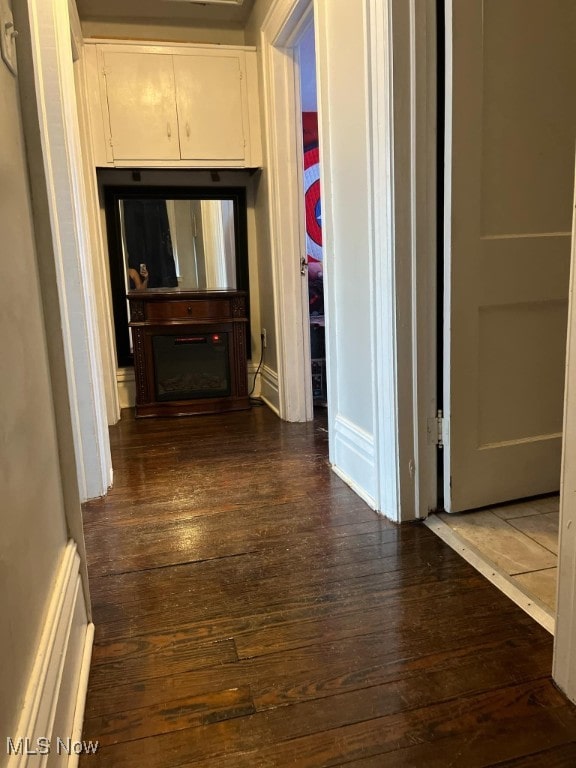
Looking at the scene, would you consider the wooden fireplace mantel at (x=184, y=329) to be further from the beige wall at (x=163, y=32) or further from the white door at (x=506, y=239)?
the white door at (x=506, y=239)

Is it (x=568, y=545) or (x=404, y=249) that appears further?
(x=404, y=249)

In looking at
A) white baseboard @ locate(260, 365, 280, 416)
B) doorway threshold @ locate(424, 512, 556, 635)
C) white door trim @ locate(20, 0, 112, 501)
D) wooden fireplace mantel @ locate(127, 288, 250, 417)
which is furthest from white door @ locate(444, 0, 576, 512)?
wooden fireplace mantel @ locate(127, 288, 250, 417)

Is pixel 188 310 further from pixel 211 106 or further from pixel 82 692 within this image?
pixel 82 692

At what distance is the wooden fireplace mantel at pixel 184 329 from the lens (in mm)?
3506

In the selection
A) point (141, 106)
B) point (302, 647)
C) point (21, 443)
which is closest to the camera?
point (21, 443)

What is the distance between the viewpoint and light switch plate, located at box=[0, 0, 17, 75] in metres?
0.99

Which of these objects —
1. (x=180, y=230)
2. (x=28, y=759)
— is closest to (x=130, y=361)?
(x=180, y=230)

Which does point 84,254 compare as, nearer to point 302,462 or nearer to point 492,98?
point 302,462

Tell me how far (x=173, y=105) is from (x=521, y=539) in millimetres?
3110

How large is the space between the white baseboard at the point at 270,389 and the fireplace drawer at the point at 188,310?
19.1 inches

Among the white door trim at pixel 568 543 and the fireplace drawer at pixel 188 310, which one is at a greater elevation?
the fireplace drawer at pixel 188 310

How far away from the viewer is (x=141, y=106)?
342cm

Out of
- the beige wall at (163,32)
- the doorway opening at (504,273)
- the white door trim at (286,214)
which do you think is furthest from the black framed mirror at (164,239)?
the doorway opening at (504,273)

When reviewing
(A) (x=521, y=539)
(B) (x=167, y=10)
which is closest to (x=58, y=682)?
(A) (x=521, y=539)
